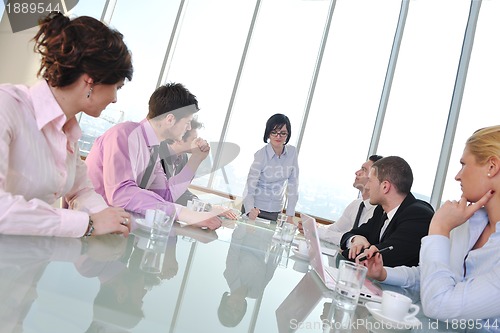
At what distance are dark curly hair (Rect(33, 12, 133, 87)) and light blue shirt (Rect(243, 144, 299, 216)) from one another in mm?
2599

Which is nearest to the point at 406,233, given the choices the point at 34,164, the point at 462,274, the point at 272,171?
the point at 462,274

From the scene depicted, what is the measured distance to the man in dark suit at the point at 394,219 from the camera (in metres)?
1.83

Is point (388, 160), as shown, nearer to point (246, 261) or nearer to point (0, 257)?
point (246, 261)

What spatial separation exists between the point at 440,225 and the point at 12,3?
5.55 metres

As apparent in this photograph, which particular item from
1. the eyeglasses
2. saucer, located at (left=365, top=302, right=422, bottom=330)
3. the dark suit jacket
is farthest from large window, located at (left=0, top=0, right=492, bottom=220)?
saucer, located at (left=365, top=302, right=422, bottom=330)

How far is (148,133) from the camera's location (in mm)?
2043

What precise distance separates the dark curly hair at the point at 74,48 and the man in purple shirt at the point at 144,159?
21.3 inches

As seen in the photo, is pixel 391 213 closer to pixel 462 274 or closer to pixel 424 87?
pixel 462 274

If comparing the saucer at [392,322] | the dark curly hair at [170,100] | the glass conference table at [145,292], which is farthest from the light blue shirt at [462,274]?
the dark curly hair at [170,100]

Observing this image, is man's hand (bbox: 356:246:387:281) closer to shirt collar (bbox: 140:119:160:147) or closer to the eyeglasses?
shirt collar (bbox: 140:119:160:147)

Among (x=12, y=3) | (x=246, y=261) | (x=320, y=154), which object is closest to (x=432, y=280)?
(x=246, y=261)

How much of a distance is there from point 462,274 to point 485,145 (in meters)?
0.41

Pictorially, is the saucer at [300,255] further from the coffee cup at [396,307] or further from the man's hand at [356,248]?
the coffee cup at [396,307]

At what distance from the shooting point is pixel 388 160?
2.31 m
